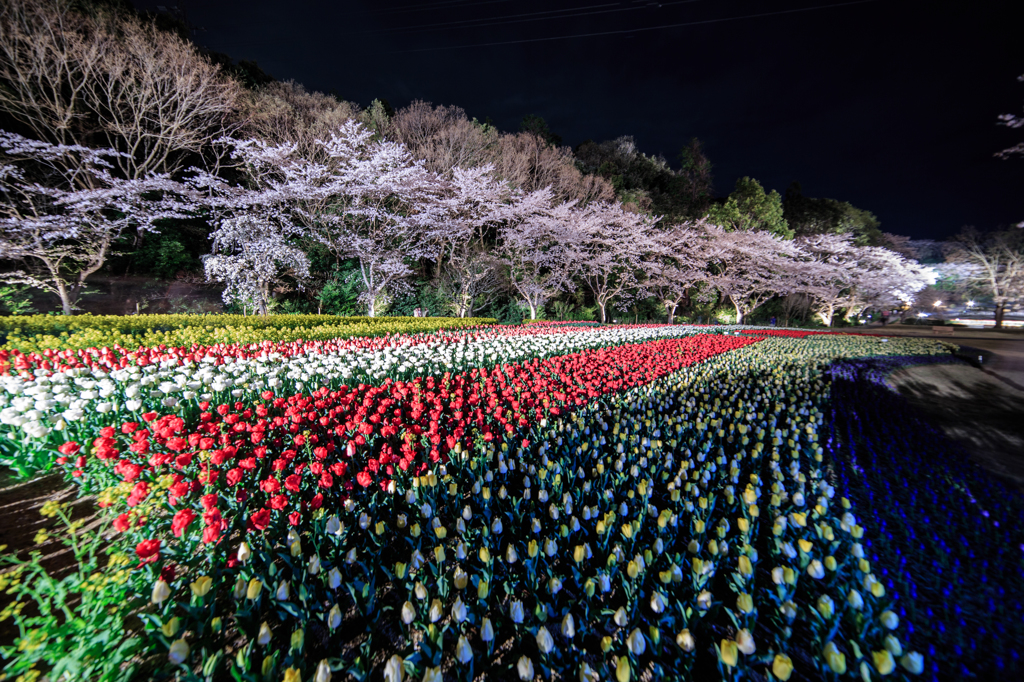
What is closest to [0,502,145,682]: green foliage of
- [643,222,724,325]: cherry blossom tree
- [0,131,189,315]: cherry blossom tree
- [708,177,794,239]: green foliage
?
[0,131,189,315]: cherry blossom tree

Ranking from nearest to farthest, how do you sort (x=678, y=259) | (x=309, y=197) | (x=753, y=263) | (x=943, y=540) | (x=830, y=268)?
(x=943, y=540) < (x=309, y=197) < (x=830, y=268) < (x=753, y=263) < (x=678, y=259)

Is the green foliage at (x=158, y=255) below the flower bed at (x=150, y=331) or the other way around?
the other way around

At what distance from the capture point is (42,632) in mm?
1186

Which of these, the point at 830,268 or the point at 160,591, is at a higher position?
the point at 830,268

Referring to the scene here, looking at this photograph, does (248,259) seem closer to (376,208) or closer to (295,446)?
(376,208)

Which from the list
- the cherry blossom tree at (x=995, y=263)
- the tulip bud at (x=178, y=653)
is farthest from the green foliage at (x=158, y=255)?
the cherry blossom tree at (x=995, y=263)

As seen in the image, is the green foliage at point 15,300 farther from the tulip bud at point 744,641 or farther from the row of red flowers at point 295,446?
the tulip bud at point 744,641

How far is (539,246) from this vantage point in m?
20.6

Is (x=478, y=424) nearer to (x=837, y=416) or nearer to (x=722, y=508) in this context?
(x=722, y=508)

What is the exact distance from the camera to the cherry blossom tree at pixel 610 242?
20.9 meters

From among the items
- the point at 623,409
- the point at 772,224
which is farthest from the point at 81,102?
the point at 772,224

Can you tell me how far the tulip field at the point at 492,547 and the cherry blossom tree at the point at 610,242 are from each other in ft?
59.6

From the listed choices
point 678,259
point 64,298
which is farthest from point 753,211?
point 64,298

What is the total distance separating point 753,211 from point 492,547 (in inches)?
1360
